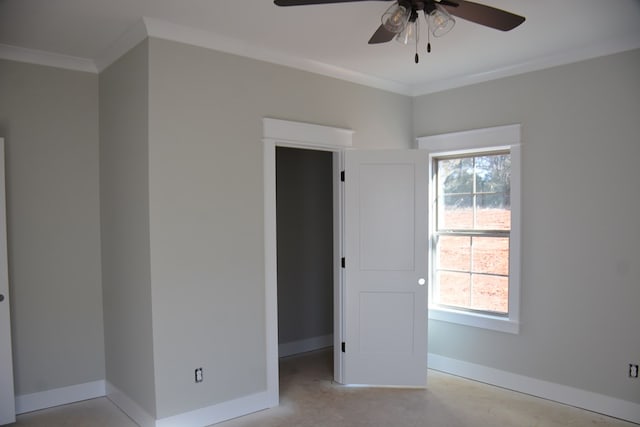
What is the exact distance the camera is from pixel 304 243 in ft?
17.1

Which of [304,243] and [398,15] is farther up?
[398,15]

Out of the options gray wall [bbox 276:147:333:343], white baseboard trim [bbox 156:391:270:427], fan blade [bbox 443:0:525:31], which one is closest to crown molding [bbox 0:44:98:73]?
gray wall [bbox 276:147:333:343]

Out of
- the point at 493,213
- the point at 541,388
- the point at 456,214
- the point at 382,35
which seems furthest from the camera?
the point at 456,214

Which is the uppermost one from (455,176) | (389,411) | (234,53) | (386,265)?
(234,53)

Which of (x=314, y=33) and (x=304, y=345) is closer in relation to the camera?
(x=314, y=33)

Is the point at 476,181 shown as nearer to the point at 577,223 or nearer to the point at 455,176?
the point at 455,176

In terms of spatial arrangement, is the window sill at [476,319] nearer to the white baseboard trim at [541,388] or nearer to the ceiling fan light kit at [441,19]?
the white baseboard trim at [541,388]

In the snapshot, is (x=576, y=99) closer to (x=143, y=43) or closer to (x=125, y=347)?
(x=143, y=43)

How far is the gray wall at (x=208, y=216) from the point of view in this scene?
10.1 ft

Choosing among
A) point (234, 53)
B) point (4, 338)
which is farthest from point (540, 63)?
point (4, 338)

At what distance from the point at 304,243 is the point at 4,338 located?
9.40 feet

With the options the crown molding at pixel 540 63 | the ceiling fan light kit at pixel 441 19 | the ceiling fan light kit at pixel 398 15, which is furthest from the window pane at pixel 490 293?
the ceiling fan light kit at pixel 398 15

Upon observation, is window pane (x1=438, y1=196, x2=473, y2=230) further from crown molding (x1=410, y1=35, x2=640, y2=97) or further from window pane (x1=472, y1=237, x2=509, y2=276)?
crown molding (x1=410, y1=35, x2=640, y2=97)

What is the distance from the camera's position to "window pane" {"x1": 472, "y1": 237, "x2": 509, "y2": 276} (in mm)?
4035
